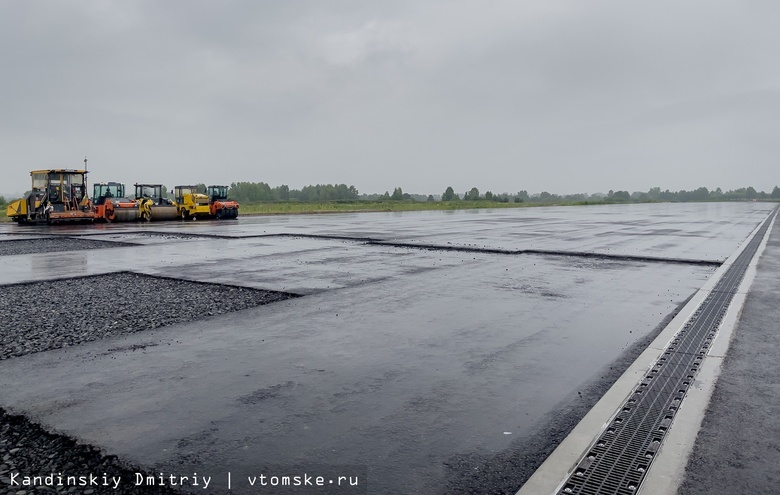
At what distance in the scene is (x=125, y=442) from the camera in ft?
12.1

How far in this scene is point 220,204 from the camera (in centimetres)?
3606

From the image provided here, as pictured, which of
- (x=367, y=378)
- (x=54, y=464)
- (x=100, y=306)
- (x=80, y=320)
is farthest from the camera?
(x=100, y=306)

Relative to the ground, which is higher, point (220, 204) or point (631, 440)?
point (220, 204)

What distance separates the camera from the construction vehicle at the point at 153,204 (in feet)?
112

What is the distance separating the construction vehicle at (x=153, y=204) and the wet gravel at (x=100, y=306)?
24.8 meters

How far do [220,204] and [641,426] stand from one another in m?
34.7

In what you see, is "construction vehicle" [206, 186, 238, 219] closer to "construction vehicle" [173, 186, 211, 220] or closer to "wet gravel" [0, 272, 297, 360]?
"construction vehicle" [173, 186, 211, 220]

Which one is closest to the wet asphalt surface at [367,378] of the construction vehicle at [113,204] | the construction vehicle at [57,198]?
the construction vehicle at [57,198]

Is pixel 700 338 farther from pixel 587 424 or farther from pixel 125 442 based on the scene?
pixel 125 442

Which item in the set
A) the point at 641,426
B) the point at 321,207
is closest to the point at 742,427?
the point at 641,426

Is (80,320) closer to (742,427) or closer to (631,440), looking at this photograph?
(631,440)

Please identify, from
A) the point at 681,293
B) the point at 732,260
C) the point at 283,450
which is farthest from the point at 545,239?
the point at 283,450

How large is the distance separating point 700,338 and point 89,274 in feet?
35.8

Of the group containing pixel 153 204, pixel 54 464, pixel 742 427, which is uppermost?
pixel 153 204
